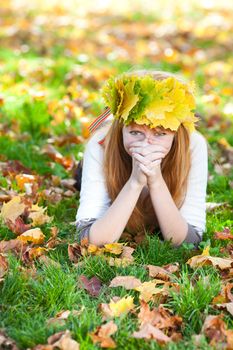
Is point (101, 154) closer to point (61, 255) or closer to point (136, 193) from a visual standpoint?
point (136, 193)

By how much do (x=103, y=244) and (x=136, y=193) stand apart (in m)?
0.30

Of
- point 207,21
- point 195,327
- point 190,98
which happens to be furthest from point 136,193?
point 207,21

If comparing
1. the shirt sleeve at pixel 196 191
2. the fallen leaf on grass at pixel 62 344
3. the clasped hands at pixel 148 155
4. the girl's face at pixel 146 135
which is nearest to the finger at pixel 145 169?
the clasped hands at pixel 148 155

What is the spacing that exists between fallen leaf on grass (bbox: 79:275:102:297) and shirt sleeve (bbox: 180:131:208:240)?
67 cm

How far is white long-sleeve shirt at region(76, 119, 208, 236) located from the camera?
331 centimetres

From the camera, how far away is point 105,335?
239cm

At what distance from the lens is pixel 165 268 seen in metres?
2.95

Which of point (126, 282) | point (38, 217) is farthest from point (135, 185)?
point (38, 217)

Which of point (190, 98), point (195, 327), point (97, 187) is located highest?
point (190, 98)

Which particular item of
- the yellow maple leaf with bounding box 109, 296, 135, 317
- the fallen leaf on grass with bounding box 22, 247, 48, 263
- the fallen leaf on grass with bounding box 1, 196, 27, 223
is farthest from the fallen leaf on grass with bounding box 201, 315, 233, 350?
the fallen leaf on grass with bounding box 1, 196, 27, 223

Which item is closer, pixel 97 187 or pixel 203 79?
pixel 97 187

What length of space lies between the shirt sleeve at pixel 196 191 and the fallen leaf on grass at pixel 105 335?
1.00 meters

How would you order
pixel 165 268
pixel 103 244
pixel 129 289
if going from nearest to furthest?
pixel 129 289 → pixel 165 268 → pixel 103 244

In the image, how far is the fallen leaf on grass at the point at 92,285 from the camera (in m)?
2.76
